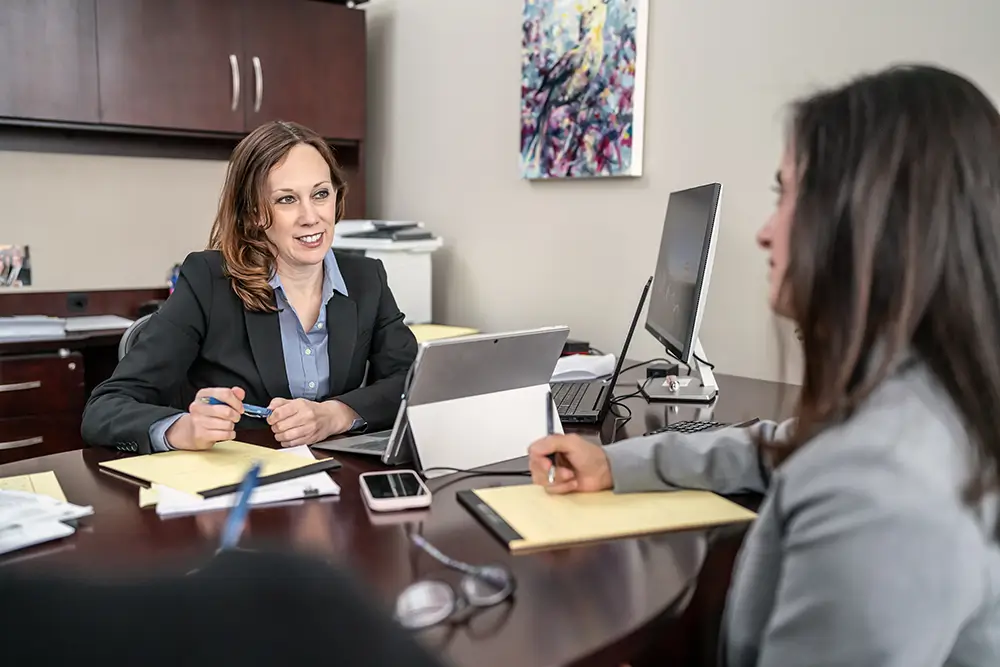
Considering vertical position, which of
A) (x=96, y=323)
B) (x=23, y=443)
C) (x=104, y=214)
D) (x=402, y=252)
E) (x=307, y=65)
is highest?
(x=307, y=65)

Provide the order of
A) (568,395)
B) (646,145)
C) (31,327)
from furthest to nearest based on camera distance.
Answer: (31,327) < (646,145) < (568,395)

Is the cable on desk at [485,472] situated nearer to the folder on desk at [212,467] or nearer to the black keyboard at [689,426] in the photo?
the folder on desk at [212,467]

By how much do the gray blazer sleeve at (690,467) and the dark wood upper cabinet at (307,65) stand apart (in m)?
2.36

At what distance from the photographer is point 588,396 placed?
1.80 meters

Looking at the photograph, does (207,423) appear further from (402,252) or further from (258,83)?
(258,83)

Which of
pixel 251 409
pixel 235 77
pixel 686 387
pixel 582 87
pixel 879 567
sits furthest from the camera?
pixel 235 77

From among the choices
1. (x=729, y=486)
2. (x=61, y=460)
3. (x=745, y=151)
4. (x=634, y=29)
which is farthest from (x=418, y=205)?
(x=729, y=486)

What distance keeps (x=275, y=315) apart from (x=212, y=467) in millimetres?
532

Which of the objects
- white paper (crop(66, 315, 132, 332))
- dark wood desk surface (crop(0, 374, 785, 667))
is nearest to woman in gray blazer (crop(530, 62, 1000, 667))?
dark wood desk surface (crop(0, 374, 785, 667))

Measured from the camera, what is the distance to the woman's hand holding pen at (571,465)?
3.67 ft

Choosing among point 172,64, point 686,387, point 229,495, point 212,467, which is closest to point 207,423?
point 212,467

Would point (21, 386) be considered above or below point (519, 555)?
below

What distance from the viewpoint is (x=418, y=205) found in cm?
330

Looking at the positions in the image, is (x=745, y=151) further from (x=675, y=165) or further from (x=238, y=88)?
(x=238, y=88)
